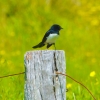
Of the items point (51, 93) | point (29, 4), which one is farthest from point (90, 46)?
point (51, 93)

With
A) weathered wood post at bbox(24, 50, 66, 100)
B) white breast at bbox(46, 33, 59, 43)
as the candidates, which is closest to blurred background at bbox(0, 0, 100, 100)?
white breast at bbox(46, 33, 59, 43)

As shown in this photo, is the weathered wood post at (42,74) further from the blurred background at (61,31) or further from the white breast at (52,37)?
the blurred background at (61,31)

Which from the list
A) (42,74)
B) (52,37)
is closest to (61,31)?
(52,37)

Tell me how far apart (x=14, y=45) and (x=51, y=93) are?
9.10 metres

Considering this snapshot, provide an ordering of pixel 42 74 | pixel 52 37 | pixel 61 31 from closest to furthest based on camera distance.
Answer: pixel 42 74
pixel 52 37
pixel 61 31

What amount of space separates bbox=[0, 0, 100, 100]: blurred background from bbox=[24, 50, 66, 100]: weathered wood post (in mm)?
5988

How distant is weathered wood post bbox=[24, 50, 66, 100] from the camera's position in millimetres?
4621

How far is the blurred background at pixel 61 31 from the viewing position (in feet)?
40.9

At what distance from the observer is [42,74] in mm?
4637

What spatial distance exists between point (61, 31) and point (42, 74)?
9.64 m

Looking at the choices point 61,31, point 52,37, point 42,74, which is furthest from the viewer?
point 61,31

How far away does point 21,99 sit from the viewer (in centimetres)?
644

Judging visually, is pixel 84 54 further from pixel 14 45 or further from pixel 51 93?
pixel 51 93

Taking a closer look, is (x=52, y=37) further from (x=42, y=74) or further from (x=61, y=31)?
(x=61, y=31)
